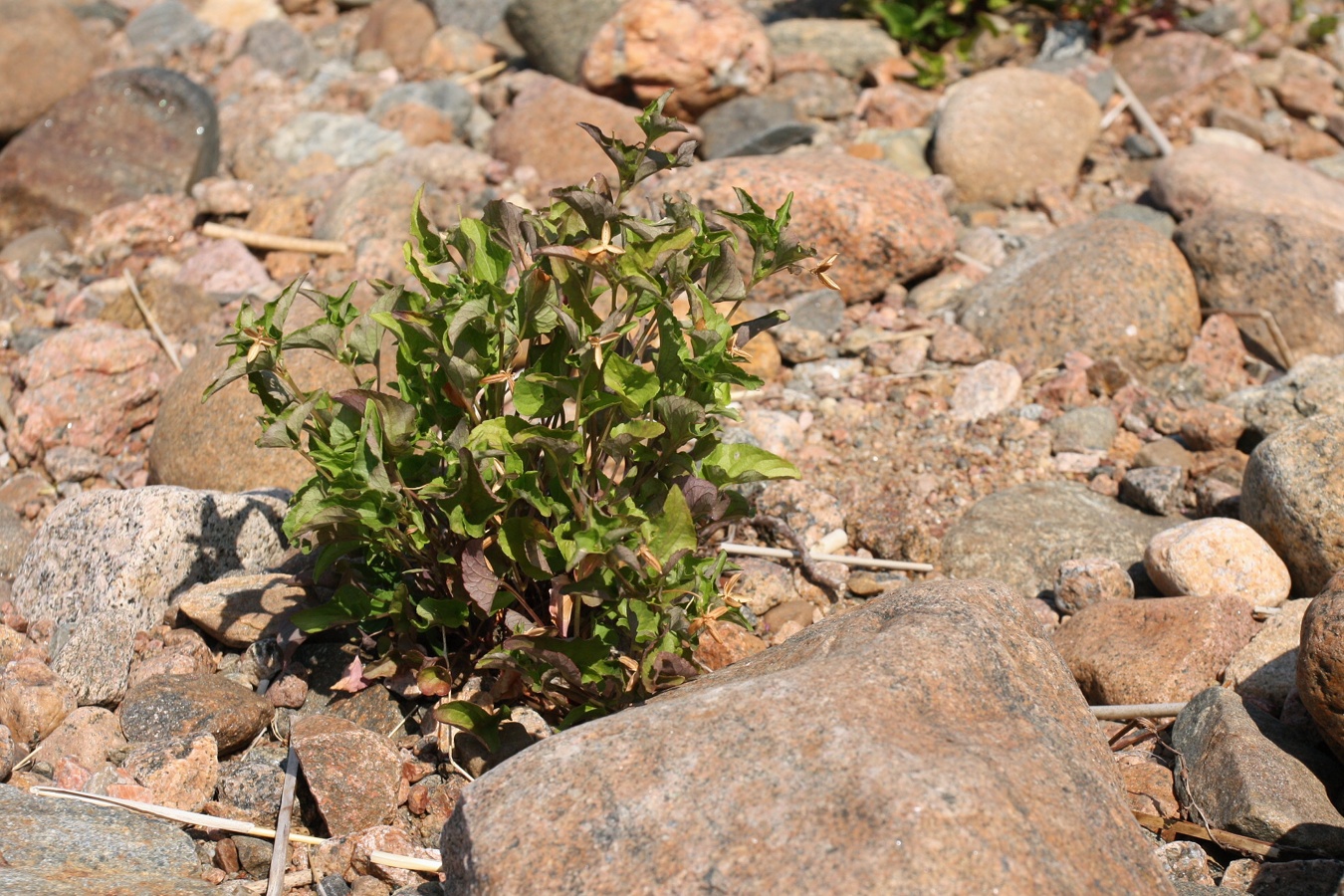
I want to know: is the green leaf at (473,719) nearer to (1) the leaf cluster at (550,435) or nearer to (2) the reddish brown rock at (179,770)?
(1) the leaf cluster at (550,435)

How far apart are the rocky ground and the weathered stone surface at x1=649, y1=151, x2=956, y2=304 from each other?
0.9 inches

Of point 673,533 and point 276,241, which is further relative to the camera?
point 276,241

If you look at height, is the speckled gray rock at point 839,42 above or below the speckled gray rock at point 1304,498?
below

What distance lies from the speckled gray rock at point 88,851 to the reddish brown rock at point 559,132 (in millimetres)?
4916

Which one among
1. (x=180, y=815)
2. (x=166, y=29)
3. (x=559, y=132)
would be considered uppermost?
(x=180, y=815)

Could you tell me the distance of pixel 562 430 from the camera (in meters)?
2.47

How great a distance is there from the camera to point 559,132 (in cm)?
723

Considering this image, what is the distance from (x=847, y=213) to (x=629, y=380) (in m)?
3.47

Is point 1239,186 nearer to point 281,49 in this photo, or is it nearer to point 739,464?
point 739,464

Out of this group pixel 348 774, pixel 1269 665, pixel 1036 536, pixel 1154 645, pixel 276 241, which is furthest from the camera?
pixel 276 241

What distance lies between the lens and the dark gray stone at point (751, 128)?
712cm

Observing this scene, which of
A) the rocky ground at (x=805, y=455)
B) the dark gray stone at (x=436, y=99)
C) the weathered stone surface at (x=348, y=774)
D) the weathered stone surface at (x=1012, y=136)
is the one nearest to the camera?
the rocky ground at (x=805, y=455)

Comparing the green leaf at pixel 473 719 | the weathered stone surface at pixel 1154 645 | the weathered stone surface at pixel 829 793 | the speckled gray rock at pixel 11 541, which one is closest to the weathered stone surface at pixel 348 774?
the green leaf at pixel 473 719

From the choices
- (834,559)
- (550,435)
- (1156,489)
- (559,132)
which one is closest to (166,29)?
(559,132)
